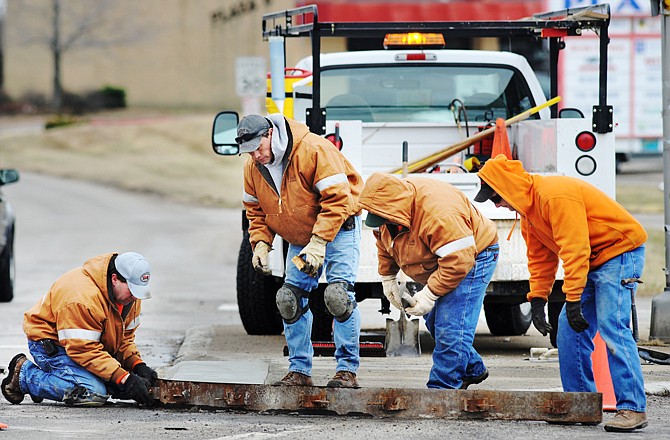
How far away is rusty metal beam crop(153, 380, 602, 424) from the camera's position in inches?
261

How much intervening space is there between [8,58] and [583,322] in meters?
38.4

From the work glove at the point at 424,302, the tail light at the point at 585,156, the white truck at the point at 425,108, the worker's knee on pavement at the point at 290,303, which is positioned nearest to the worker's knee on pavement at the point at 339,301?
the worker's knee on pavement at the point at 290,303

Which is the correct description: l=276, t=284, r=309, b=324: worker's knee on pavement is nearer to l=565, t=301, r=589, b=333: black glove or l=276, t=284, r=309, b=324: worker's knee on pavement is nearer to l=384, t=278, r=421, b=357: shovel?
l=565, t=301, r=589, b=333: black glove

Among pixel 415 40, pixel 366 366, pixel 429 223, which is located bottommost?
pixel 366 366

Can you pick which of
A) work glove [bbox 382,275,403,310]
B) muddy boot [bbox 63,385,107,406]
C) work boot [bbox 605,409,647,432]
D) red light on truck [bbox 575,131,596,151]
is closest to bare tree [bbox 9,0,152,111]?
red light on truck [bbox 575,131,596,151]

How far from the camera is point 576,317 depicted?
6445 mm

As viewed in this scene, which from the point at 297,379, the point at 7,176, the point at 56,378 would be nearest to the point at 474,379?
the point at 297,379

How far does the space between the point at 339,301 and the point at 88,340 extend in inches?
53.5

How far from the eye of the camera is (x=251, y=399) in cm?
702

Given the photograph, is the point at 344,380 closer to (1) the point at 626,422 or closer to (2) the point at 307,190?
(2) the point at 307,190

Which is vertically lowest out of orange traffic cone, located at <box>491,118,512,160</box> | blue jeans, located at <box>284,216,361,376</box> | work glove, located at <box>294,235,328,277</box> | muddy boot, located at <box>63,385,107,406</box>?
muddy boot, located at <box>63,385,107,406</box>

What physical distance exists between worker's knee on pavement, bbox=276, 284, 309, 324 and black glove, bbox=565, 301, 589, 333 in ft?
5.20

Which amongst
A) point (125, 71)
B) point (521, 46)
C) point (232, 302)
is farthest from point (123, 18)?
point (232, 302)

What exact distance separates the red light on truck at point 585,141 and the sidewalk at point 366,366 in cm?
149
